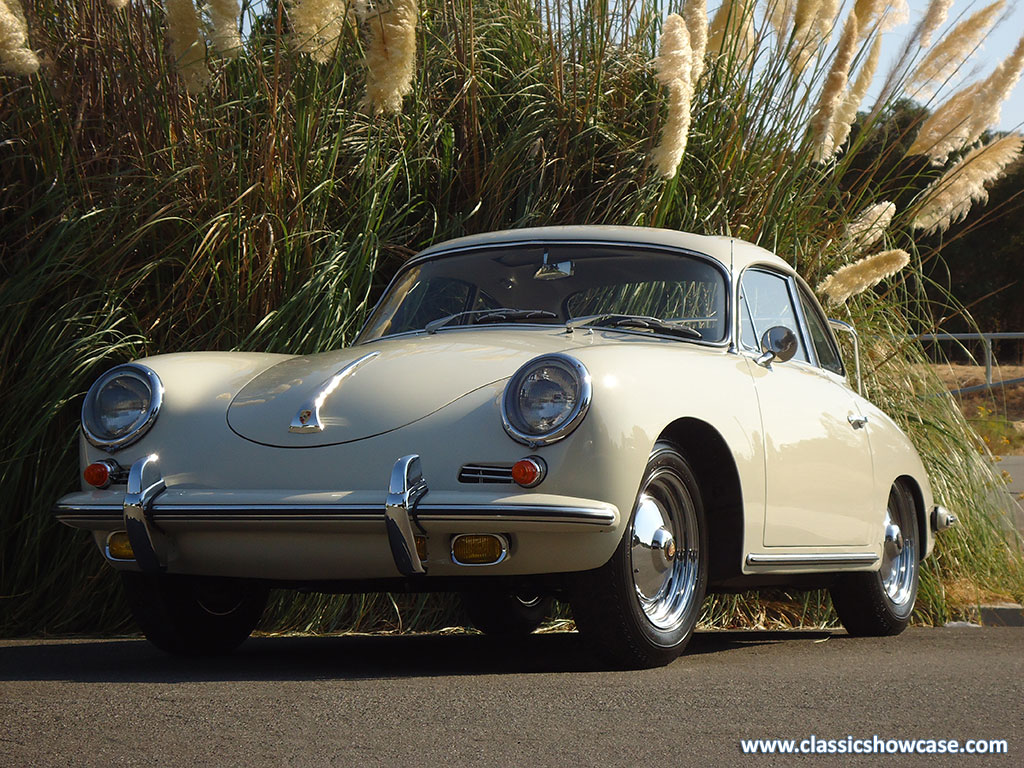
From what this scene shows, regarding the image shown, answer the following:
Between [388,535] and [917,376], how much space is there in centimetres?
418

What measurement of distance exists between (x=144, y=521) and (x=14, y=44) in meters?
2.61

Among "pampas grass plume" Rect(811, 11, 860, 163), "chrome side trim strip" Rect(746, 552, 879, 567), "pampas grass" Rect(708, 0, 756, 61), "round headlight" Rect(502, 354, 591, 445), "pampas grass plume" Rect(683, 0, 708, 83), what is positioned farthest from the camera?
"pampas grass" Rect(708, 0, 756, 61)

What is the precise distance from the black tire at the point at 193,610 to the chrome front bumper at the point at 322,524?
20 cm

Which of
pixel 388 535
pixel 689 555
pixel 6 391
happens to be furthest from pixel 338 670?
pixel 6 391

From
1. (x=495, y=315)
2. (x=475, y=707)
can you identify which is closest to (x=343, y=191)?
(x=495, y=315)

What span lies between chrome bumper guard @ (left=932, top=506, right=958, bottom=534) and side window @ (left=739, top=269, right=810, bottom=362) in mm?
1154

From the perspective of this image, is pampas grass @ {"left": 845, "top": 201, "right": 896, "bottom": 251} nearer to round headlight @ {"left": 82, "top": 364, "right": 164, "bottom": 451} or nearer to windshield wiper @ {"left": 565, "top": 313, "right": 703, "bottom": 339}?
windshield wiper @ {"left": 565, "top": 313, "right": 703, "bottom": 339}

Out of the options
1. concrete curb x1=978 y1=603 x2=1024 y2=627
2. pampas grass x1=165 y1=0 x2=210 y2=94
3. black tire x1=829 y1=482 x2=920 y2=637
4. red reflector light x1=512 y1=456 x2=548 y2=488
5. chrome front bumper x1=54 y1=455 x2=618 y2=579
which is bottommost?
concrete curb x1=978 y1=603 x2=1024 y2=627

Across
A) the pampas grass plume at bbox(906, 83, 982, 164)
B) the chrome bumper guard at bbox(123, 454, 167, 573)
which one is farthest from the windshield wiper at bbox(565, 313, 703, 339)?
the pampas grass plume at bbox(906, 83, 982, 164)

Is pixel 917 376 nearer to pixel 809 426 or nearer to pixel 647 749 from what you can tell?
pixel 809 426

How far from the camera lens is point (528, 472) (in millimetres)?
3764

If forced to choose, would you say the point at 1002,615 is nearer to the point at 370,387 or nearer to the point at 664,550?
the point at 664,550

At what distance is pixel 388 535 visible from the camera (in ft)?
12.4

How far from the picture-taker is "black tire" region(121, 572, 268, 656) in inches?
173
